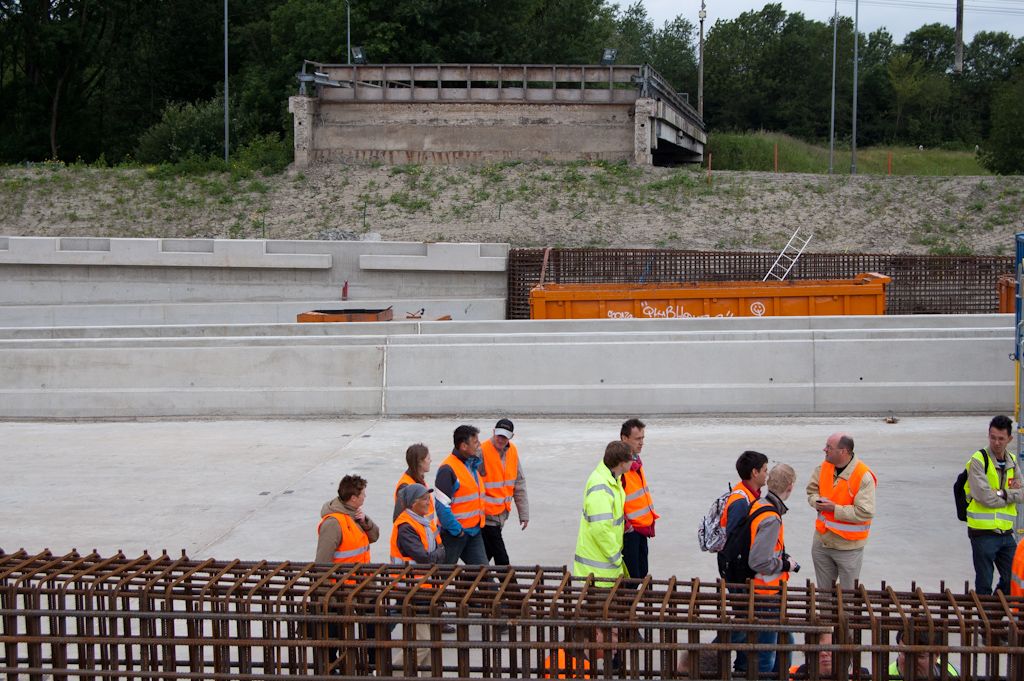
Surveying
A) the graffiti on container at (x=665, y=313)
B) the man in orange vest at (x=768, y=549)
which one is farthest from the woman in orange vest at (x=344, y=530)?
the graffiti on container at (x=665, y=313)

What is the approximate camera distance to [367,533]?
5734 millimetres

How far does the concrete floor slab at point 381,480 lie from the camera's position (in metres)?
7.79

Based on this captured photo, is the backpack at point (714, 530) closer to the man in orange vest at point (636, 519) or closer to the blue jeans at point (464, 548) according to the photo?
the man in orange vest at point (636, 519)

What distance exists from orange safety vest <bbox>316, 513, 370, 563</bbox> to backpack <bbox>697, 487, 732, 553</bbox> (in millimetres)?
2140

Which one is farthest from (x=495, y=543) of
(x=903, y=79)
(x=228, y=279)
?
(x=903, y=79)

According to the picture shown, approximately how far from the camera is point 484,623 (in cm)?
396

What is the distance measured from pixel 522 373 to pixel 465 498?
7.09 m

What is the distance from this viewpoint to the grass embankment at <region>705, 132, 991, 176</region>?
45041mm

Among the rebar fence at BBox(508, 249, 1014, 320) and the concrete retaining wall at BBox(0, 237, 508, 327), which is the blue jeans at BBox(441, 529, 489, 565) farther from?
the concrete retaining wall at BBox(0, 237, 508, 327)

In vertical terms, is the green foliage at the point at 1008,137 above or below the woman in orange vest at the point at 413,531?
above

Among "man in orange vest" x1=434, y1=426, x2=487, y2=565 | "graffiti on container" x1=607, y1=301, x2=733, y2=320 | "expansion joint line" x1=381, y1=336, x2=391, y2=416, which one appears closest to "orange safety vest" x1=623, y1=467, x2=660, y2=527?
"man in orange vest" x1=434, y1=426, x2=487, y2=565

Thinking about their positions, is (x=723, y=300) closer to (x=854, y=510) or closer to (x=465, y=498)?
(x=854, y=510)

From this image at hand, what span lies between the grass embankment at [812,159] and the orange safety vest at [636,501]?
39.7 m

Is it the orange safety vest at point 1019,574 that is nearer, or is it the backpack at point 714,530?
the orange safety vest at point 1019,574
